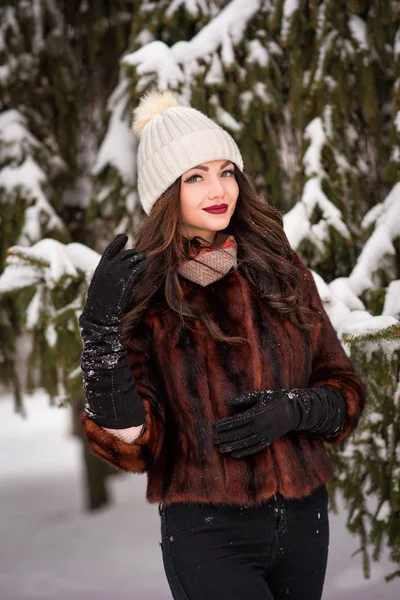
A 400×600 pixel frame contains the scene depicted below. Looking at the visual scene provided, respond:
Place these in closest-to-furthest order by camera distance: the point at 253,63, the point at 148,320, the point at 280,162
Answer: the point at 148,320 < the point at 253,63 < the point at 280,162

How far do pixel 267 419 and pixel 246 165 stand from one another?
7.66ft

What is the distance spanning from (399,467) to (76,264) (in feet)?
5.98

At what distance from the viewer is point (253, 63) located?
3.88 m

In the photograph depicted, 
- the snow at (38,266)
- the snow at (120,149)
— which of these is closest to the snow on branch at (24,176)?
the snow at (120,149)

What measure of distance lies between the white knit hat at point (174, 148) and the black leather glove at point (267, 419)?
0.74 m

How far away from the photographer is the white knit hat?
2314 millimetres

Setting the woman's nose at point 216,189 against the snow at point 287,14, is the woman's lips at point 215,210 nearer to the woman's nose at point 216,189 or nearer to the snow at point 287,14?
the woman's nose at point 216,189

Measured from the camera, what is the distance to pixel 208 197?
2293mm

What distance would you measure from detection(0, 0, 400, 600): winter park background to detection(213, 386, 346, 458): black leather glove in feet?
2.23

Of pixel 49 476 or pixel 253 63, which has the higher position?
pixel 253 63

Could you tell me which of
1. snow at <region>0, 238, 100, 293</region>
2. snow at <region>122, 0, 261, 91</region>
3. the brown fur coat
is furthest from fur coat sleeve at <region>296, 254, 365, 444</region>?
snow at <region>122, 0, 261, 91</region>

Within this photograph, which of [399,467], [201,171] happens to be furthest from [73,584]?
[201,171]

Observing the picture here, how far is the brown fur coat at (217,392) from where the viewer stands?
2.07m

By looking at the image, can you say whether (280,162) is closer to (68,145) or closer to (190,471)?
(68,145)
